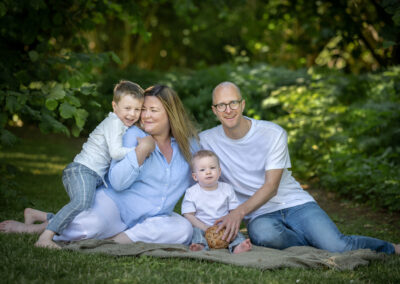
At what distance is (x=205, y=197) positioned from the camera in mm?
4070

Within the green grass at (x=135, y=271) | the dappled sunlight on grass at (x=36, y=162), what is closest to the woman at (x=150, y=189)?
the green grass at (x=135, y=271)

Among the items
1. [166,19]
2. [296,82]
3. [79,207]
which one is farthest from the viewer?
[166,19]

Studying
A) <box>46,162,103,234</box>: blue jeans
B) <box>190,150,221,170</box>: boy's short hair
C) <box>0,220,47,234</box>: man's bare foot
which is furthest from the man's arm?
<box>0,220,47,234</box>: man's bare foot

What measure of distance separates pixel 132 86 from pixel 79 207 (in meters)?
1.09

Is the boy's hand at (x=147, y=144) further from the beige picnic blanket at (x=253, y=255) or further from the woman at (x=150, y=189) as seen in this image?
the beige picnic blanket at (x=253, y=255)

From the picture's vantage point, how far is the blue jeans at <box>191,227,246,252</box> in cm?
386

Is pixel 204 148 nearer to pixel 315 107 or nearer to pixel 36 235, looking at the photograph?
pixel 36 235

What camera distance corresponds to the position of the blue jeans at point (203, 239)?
386cm

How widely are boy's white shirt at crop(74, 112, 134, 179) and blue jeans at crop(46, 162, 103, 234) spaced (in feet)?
0.20

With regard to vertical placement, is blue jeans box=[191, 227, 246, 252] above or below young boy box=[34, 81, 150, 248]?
below

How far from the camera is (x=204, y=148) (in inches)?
173

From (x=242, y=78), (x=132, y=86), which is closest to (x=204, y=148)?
(x=132, y=86)

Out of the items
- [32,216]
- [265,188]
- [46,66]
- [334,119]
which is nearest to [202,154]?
[265,188]

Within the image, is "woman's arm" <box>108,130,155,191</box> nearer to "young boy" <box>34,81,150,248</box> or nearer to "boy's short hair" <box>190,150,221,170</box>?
"young boy" <box>34,81,150,248</box>
